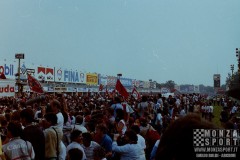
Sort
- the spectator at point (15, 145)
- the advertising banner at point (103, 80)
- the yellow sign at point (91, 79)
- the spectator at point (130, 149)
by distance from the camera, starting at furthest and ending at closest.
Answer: the advertising banner at point (103, 80), the yellow sign at point (91, 79), the spectator at point (130, 149), the spectator at point (15, 145)

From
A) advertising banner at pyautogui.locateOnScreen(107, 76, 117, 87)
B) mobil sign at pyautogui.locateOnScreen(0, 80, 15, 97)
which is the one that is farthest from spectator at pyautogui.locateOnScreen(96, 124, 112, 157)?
advertising banner at pyautogui.locateOnScreen(107, 76, 117, 87)

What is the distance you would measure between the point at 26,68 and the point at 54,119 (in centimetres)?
3485

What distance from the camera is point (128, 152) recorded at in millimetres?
6750

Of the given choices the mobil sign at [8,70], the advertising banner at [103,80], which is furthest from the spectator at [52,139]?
the advertising banner at [103,80]

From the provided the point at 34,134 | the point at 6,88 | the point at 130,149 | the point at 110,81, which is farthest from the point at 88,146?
the point at 110,81

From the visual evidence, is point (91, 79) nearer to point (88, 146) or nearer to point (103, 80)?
point (103, 80)

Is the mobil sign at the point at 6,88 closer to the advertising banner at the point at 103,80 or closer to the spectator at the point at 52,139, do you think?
the spectator at the point at 52,139

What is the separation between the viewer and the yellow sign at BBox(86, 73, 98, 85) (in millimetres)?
64500

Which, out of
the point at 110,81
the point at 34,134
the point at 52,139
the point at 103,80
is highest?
the point at 103,80

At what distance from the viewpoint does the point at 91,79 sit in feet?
216

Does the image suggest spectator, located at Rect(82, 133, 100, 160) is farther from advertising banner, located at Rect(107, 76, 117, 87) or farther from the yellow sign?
advertising banner, located at Rect(107, 76, 117, 87)

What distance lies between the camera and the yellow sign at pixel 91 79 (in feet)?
212

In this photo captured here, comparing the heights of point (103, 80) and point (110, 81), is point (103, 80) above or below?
above

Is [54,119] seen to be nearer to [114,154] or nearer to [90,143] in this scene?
[90,143]
